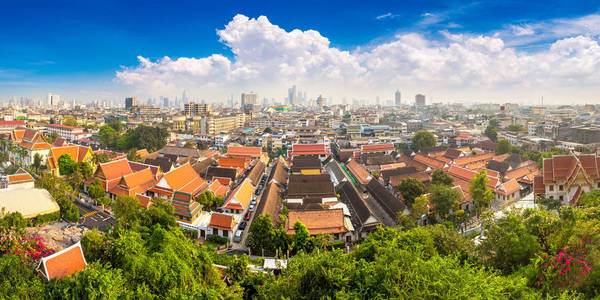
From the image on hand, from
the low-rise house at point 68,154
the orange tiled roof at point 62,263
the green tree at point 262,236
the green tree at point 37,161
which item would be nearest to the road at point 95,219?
the orange tiled roof at point 62,263

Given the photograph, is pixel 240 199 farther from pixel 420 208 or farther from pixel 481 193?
pixel 481 193

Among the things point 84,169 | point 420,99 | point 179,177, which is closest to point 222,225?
point 179,177

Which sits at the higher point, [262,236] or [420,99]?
[420,99]

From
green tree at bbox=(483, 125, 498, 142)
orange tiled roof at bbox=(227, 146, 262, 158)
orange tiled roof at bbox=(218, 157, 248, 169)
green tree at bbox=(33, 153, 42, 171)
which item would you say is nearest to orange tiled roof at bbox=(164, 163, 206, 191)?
orange tiled roof at bbox=(218, 157, 248, 169)

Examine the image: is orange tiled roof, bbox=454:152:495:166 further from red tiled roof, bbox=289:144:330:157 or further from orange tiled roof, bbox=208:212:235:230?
orange tiled roof, bbox=208:212:235:230

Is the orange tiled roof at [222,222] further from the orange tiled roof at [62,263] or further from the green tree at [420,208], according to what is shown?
the green tree at [420,208]
